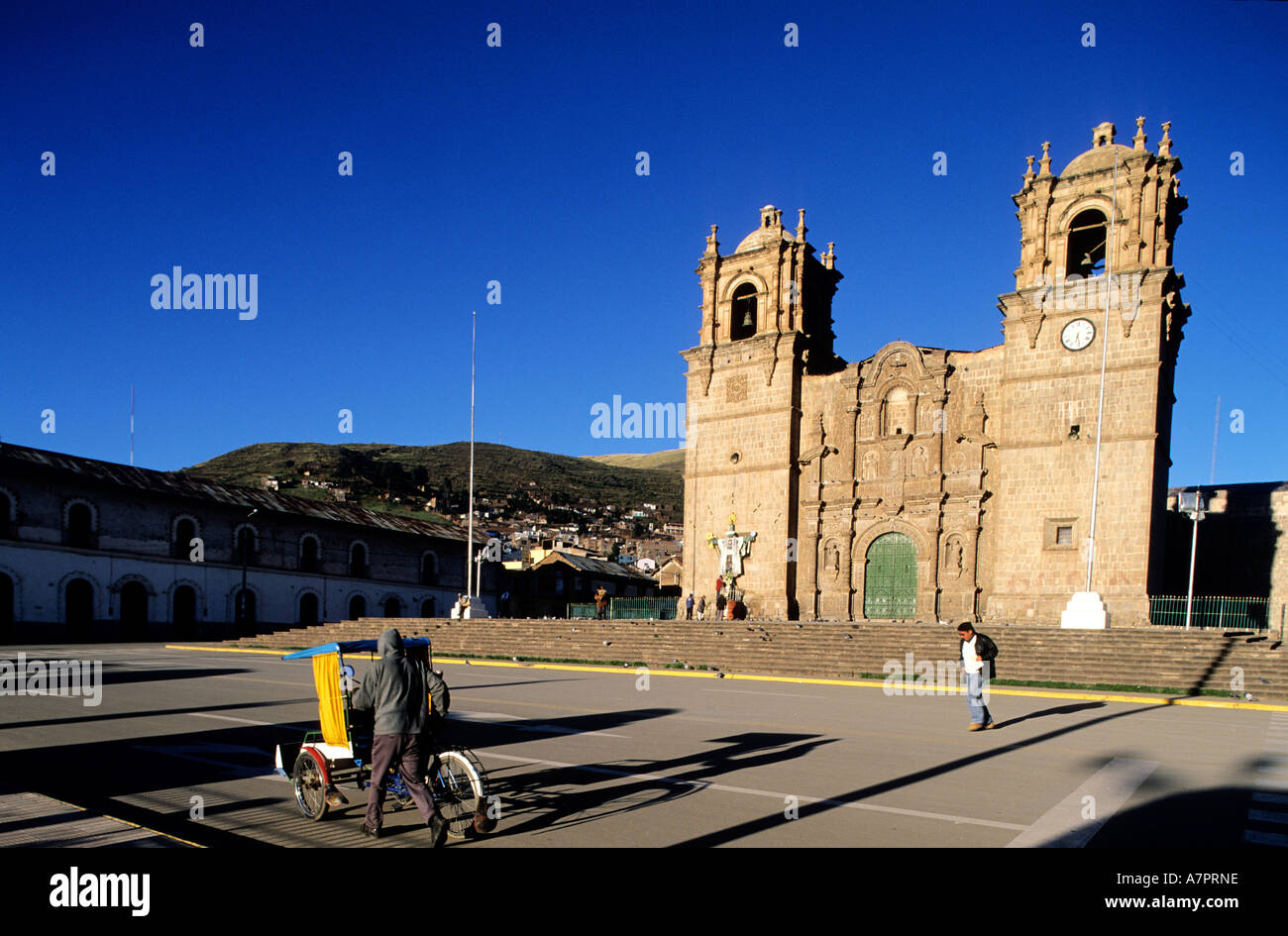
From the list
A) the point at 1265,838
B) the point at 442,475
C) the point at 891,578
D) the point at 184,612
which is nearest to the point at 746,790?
the point at 1265,838

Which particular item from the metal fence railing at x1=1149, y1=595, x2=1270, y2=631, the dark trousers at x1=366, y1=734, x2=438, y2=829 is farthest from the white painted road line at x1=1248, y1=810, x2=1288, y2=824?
the metal fence railing at x1=1149, y1=595, x2=1270, y2=631

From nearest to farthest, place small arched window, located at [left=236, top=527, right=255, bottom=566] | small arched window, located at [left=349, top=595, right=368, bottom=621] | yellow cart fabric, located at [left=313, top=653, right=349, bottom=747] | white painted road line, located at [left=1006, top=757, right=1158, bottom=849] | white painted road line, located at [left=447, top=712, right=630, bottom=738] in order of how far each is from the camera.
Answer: white painted road line, located at [left=1006, top=757, right=1158, bottom=849], yellow cart fabric, located at [left=313, top=653, right=349, bottom=747], white painted road line, located at [left=447, top=712, right=630, bottom=738], small arched window, located at [left=236, top=527, right=255, bottom=566], small arched window, located at [left=349, top=595, right=368, bottom=621]

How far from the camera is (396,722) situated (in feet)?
19.0

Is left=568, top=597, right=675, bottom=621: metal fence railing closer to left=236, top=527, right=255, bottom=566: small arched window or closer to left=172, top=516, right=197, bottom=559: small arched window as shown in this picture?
left=236, top=527, right=255, bottom=566: small arched window

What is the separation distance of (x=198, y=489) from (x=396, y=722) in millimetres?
41626

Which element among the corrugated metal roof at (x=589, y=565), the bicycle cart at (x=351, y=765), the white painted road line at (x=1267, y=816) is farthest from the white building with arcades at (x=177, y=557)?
the white painted road line at (x=1267, y=816)

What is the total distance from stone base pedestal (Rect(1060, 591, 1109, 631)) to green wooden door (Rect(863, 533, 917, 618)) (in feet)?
30.5

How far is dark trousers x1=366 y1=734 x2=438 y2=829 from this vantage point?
5.64 meters

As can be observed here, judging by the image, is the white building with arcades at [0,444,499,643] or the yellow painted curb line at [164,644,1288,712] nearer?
the yellow painted curb line at [164,644,1288,712]

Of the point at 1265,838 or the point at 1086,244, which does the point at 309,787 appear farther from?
the point at 1086,244

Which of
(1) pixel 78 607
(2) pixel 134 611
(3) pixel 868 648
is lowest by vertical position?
(2) pixel 134 611

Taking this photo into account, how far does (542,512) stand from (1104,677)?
107 meters
